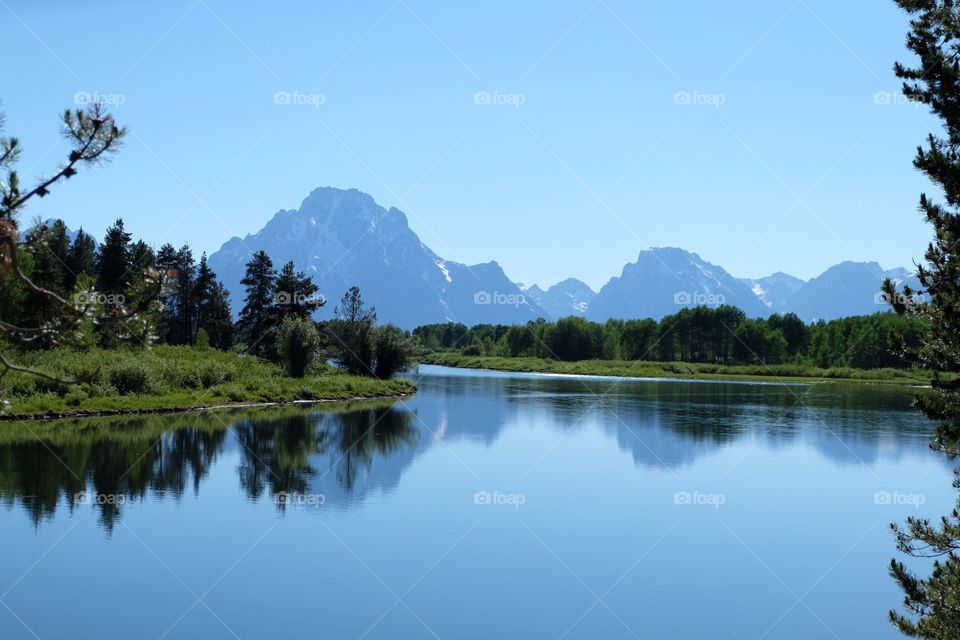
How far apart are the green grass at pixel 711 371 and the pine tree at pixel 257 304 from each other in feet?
91.0

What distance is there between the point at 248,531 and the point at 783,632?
46.2 feet

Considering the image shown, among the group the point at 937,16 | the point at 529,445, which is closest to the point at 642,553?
the point at 937,16

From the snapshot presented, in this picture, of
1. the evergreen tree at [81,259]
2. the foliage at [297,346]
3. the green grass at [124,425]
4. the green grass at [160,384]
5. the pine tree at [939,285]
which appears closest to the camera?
the pine tree at [939,285]

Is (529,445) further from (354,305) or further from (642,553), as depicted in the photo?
(354,305)

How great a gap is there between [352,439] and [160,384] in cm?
1783

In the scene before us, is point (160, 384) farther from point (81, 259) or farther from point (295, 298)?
point (81, 259)

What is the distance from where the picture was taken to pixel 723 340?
156 meters

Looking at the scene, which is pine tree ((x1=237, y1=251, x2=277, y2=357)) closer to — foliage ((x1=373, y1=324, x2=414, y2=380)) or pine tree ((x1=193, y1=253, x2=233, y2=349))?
pine tree ((x1=193, y1=253, x2=233, y2=349))

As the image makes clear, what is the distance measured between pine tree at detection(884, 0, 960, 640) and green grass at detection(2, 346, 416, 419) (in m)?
33.6

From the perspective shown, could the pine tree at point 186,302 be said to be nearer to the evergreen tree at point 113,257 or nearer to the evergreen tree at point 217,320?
the evergreen tree at point 217,320

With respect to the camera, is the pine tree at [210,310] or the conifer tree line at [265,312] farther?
the pine tree at [210,310]

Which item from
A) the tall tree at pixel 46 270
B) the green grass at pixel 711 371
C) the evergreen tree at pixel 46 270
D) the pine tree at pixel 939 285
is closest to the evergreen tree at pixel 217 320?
the evergreen tree at pixel 46 270

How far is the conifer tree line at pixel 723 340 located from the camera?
5620 inches

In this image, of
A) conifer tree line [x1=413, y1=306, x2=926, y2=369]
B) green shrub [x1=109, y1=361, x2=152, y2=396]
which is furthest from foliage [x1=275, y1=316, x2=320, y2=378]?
conifer tree line [x1=413, y1=306, x2=926, y2=369]
